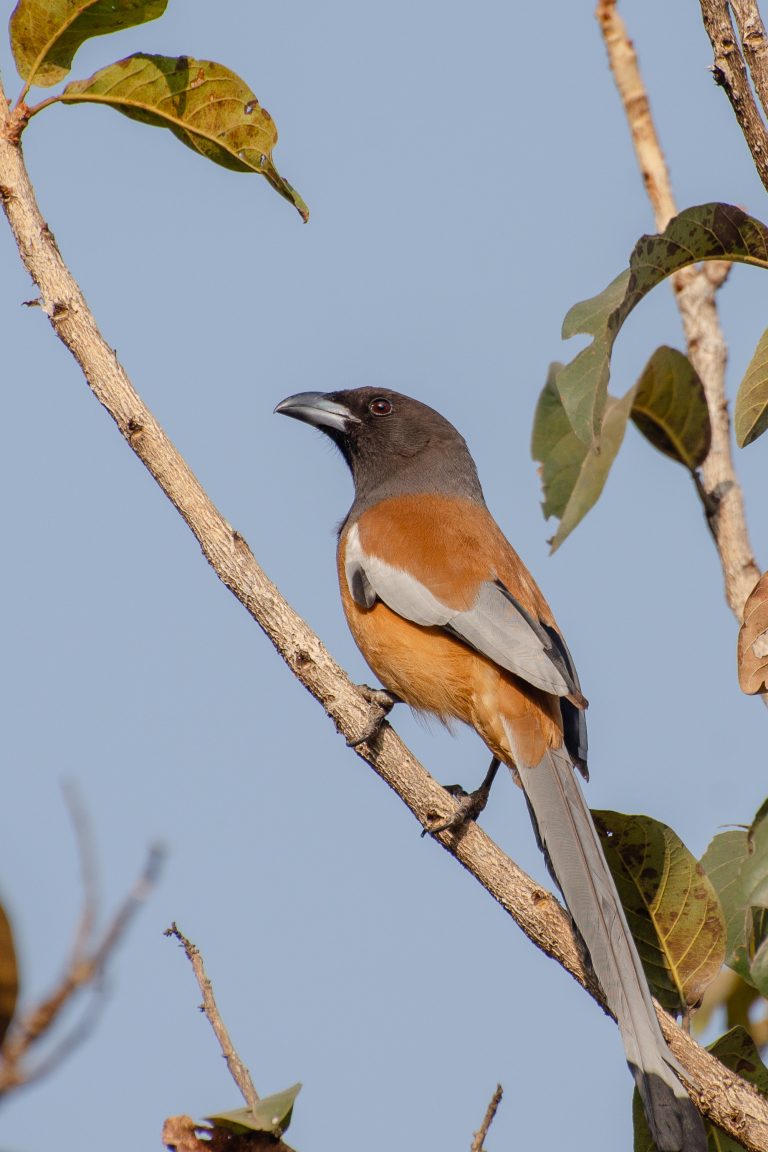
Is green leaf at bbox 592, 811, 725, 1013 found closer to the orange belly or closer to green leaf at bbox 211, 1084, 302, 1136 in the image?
the orange belly

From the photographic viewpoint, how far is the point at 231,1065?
2939mm

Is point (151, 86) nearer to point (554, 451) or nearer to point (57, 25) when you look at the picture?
point (57, 25)

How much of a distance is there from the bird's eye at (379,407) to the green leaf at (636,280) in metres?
3.32

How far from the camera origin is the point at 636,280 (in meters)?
3.32

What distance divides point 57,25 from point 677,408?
2.19 m

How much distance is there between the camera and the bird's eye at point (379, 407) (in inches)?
265

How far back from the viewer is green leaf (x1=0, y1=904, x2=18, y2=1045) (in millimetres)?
1793

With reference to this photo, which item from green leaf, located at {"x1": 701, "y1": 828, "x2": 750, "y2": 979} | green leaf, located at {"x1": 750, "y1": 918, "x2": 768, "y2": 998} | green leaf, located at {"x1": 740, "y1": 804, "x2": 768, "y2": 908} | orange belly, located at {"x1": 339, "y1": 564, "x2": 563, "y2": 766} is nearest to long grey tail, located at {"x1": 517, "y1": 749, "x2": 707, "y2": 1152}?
→ orange belly, located at {"x1": 339, "y1": 564, "x2": 563, "y2": 766}

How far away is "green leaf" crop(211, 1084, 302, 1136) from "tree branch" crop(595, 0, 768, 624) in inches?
75.9

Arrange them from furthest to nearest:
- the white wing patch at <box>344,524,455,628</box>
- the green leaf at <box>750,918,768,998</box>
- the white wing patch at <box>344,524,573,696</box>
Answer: the white wing patch at <box>344,524,455,628</box> → the white wing patch at <box>344,524,573,696</box> → the green leaf at <box>750,918,768,998</box>

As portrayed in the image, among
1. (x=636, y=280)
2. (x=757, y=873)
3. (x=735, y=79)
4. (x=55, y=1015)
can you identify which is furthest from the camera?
(x=636, y=280)

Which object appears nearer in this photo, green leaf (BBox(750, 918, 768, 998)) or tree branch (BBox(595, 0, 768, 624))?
green leaf (BBox(750, 918, 768, 998))

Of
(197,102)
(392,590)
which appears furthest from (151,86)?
(392,590)

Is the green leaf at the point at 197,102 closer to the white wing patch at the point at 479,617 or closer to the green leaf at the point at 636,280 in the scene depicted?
the green leaf at the point at 636,280
